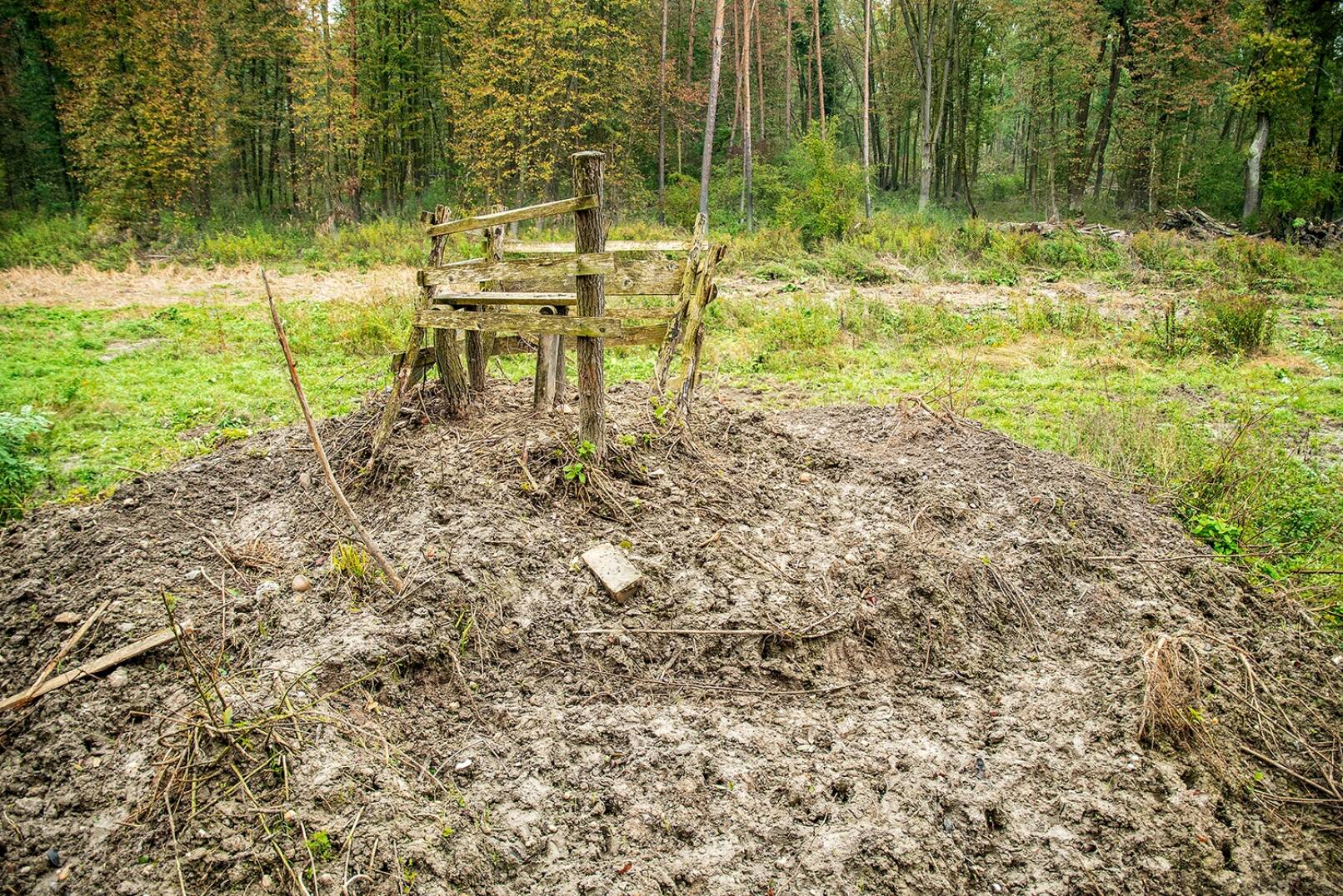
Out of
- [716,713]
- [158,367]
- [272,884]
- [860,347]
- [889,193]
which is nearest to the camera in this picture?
[272,884]

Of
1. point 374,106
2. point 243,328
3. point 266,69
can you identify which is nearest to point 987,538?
point 243,328

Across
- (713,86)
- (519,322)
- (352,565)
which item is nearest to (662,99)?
(713,86)

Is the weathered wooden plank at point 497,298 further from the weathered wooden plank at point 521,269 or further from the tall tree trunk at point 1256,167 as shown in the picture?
the tall tree trunk at point 1256,167

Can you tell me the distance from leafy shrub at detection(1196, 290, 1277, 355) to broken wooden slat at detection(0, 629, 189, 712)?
38.9 ft

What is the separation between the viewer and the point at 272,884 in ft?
8.33

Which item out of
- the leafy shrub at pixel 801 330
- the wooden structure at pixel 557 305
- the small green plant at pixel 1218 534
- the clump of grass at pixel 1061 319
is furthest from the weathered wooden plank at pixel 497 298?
the clump of grass at pixel 1061 319

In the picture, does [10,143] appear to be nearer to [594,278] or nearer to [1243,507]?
[594,278]

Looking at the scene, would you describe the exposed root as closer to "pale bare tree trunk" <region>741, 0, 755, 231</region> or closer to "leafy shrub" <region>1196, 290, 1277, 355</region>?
"leafy shrub" <region>1196, 290, 1277, 355</region>

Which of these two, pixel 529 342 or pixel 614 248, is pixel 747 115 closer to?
pixel 529 342

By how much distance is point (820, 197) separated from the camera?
18484 millimetres

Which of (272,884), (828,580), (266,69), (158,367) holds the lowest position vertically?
(272,884)

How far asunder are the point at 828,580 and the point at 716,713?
1.27 meters

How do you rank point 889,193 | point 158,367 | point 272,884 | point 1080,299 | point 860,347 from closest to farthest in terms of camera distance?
point 272,884 < point 158,367 < point 860,347 < point 1080,299 < point 889,193

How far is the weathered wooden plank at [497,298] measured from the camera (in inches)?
A: 196
